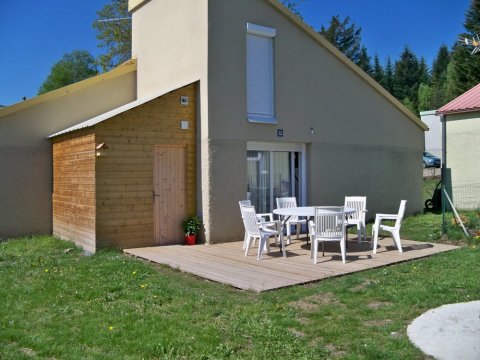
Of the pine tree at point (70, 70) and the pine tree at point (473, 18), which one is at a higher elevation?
the pine tree at point (473, 18)

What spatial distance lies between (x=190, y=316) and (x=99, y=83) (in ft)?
33.4

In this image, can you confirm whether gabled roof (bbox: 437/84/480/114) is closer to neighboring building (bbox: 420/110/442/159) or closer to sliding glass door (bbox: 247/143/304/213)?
sliding glass door (bbox: 247/143/304/213)

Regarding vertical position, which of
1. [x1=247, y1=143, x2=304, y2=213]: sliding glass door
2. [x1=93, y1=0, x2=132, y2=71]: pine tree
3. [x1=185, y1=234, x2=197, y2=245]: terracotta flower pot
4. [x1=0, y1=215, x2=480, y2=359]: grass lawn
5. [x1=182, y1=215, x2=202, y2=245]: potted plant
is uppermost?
[x1=93, y1=0, x2=132, y2=71]: pine tree

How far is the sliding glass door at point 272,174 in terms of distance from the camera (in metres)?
12.3

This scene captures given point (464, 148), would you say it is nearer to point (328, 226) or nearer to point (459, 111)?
point (459, 111)

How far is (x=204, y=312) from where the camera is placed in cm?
568

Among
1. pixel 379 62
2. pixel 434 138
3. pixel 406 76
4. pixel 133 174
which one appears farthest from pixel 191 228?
pixel 406 76

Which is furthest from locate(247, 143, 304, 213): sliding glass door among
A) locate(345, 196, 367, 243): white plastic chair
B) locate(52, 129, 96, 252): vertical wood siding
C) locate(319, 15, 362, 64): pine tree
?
locate(319, 15, 362, 64): pine tree

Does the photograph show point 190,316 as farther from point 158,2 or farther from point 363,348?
point 158,2

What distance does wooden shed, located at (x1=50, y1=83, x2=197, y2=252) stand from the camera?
1016cm

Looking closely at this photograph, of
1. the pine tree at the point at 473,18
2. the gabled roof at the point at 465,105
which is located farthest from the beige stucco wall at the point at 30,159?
the pine tree at the point at 473,18

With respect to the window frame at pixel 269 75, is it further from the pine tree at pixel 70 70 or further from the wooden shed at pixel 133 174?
the pine tree at pixel 70 70

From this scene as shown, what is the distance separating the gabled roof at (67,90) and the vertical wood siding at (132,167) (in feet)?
11.6

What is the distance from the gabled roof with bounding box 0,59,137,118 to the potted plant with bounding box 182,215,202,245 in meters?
5.22
